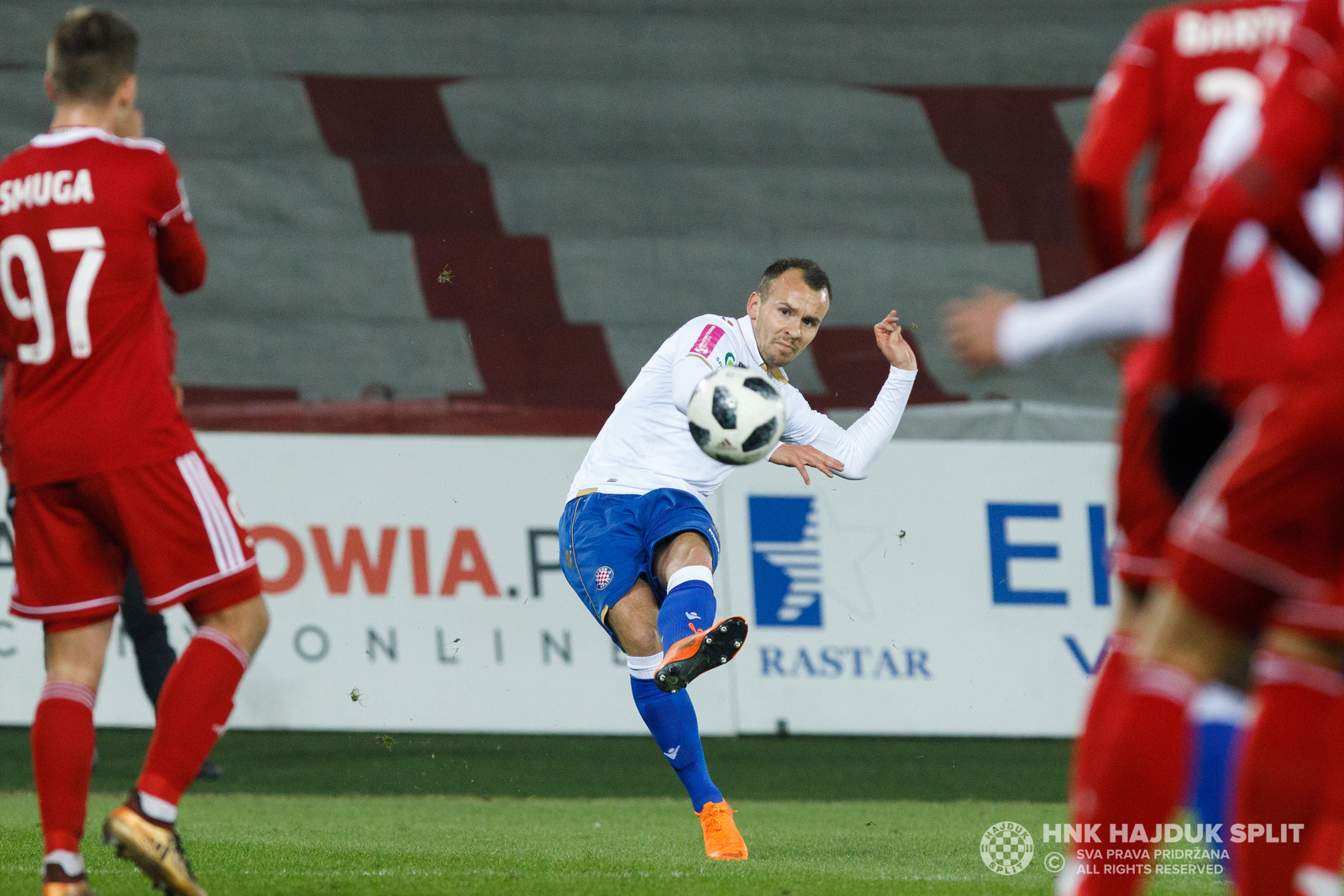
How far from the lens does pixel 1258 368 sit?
2.48m

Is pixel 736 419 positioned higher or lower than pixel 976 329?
lower

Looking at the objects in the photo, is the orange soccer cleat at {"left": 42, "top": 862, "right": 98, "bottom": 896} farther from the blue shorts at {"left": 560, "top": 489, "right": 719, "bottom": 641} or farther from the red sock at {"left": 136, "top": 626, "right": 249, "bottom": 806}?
the blue shorts at {"left": 560, "top": 489, "right": 719, "bottom": 641}

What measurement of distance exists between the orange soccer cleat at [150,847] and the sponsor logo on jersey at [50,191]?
126cm

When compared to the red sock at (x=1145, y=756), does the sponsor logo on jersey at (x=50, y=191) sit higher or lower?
higher

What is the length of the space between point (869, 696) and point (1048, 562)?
1.22 m

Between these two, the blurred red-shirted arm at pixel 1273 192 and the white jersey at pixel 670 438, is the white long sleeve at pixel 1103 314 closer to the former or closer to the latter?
the blurred red-shirted arm at pixel 1273 192

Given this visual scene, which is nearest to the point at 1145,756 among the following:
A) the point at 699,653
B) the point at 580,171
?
the point at 699,653

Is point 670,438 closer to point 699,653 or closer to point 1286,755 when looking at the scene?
point 699,653

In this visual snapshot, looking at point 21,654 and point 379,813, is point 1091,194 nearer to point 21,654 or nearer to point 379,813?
point 379,813

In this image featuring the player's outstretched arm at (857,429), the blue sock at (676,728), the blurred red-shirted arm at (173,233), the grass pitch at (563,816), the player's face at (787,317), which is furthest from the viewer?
the player's face at (787,317)

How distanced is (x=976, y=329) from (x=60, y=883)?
2177 mm

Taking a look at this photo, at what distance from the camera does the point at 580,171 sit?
13.3m

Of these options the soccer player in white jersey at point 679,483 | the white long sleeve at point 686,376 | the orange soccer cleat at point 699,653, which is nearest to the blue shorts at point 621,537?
the soccer player in white jersey at point 679,483

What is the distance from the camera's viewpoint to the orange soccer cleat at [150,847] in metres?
3.19
